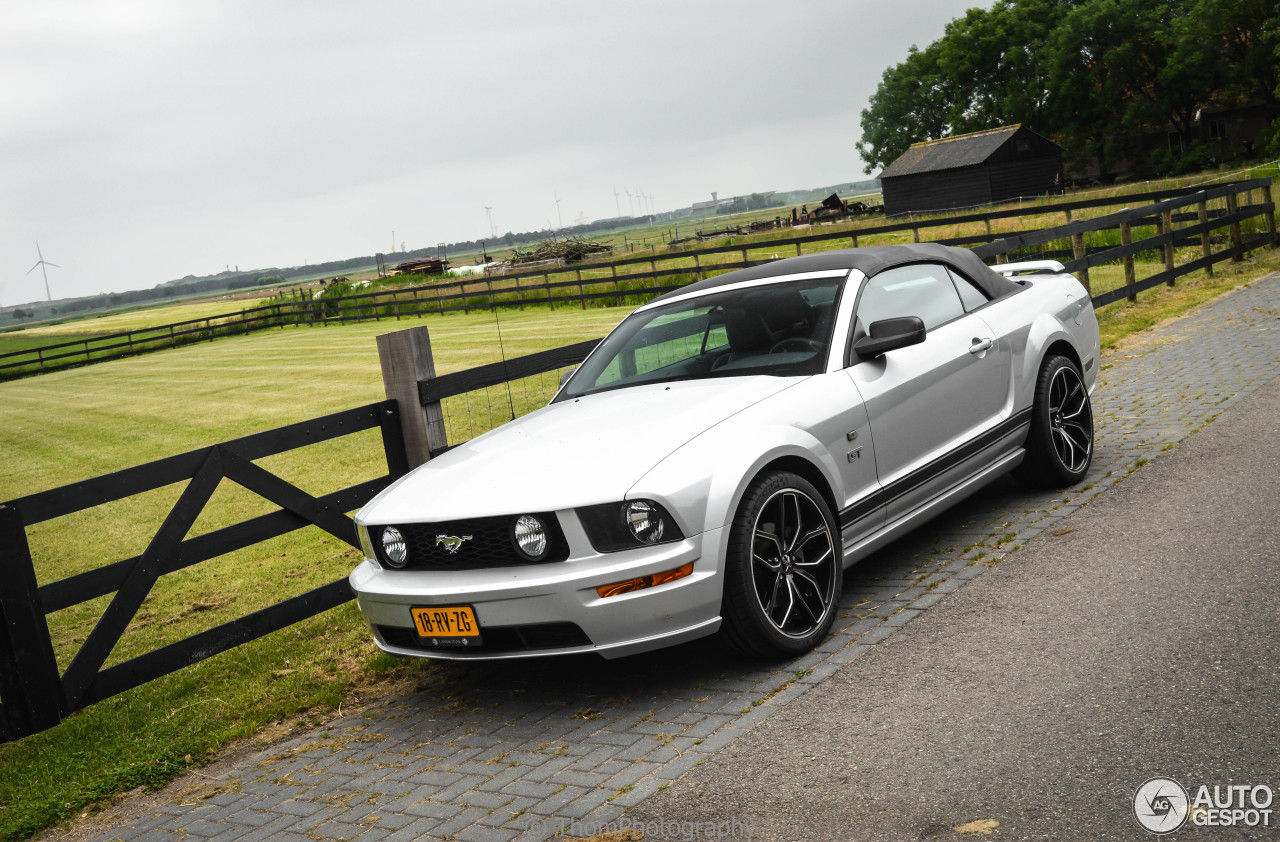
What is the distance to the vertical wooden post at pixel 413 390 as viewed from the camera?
21.3 feet

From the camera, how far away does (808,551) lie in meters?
4.65

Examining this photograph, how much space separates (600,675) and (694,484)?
3.72ft

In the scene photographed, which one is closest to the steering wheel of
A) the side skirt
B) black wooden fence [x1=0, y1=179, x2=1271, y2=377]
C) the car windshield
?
the car windshield

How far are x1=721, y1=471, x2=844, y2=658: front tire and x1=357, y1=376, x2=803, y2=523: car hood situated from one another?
41 cm

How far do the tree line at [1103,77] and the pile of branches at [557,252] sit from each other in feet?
133

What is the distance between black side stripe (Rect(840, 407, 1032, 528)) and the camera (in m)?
4.92

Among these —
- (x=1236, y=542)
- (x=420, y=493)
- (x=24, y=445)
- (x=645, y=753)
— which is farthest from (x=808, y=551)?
(x=24, y=445)

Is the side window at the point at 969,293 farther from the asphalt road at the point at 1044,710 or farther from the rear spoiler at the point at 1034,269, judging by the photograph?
the asphalt road at the point at 1044,710

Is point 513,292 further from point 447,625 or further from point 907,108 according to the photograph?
point 907,108

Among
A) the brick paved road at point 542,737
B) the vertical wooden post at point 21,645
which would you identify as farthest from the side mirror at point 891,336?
the vertical wooden post at point 21,645

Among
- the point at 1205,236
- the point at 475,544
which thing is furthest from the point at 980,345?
the point at 1205,236

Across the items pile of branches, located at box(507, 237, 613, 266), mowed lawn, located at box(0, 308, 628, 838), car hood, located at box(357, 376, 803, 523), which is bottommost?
mowed lawn, located at box(0, 308, 628, 838)

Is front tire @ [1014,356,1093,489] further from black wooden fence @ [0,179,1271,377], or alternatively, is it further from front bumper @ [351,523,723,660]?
black wooden fence @ [0,179,1271,377]

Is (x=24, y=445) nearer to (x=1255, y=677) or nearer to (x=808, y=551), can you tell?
(x=808, y=551)
